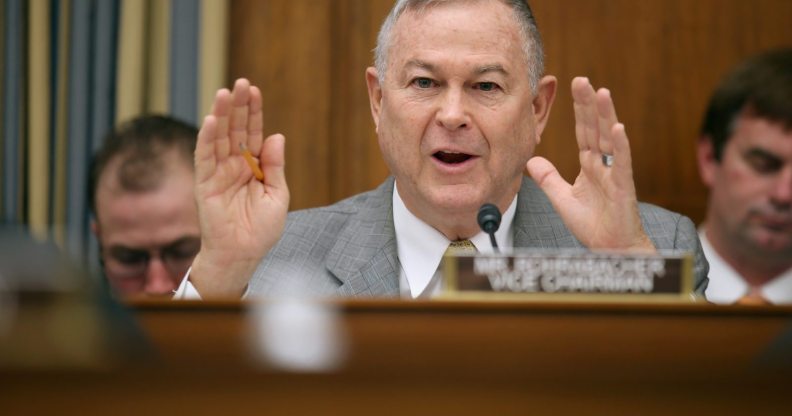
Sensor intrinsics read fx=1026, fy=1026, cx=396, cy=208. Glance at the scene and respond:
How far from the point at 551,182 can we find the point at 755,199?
1.11 meters

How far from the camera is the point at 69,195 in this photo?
3.07 m

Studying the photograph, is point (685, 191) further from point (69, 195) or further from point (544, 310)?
point (544, 310)

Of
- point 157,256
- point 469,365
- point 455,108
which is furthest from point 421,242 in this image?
point 469,365

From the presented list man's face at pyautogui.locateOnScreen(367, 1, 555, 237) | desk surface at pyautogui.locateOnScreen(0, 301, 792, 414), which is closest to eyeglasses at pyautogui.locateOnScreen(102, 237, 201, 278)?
man's face at pyautogui.locateOnScreen(367, 1, 555, 237)

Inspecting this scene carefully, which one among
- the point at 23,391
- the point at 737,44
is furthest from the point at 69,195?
the point at 23,391

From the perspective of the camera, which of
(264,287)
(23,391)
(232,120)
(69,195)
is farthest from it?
(69,195)

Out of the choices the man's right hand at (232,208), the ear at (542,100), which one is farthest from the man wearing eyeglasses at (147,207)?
the ear at (542,100)

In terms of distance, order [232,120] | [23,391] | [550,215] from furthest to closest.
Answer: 1. [550,215]
2. [232,120]
3. [23,391]

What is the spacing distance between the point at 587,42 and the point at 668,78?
0.28 m

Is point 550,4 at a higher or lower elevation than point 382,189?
higher

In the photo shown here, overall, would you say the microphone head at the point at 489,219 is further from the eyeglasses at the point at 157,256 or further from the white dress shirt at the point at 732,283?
the white dress shirt at the point at 732,283

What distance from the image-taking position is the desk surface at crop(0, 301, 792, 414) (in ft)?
2.85

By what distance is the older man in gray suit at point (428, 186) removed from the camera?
5.96 feet

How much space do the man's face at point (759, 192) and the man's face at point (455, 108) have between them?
0.96 m
